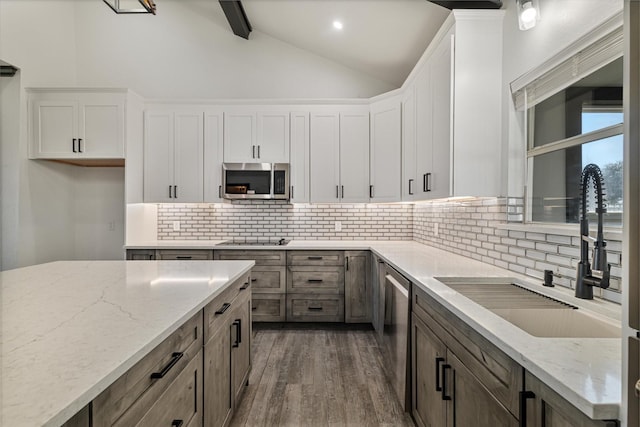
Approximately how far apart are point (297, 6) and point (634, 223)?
3383mm

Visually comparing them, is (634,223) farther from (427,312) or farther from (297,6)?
(297,6)

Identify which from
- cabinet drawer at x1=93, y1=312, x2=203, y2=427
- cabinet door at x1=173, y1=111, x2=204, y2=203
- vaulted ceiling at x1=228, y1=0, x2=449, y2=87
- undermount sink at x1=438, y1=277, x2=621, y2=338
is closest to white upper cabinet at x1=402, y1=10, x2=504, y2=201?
vaulted ceiling at x1=228, y1=0, x2=449, y2=87

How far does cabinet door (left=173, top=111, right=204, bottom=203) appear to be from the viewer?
371cm

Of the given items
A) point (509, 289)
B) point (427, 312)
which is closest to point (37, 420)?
point (427, 312)

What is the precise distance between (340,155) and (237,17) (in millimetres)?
1902

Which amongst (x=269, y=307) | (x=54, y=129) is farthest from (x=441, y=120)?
(x=54, y=129)

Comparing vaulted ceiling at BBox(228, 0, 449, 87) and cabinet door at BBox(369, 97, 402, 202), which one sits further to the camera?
cabinet door at BBox(369, 97, 402, 202)

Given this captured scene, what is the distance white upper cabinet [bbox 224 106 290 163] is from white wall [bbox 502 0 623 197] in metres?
2.32

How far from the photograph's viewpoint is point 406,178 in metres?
3.20

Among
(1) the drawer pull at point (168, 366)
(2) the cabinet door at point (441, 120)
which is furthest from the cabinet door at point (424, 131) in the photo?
(1) the drawer pull at point (168, 366)

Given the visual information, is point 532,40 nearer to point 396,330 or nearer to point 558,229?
point 558,229

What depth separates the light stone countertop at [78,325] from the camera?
61 cm

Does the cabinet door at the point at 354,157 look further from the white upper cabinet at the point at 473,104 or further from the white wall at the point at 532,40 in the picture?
the white wall at the point at 532,40

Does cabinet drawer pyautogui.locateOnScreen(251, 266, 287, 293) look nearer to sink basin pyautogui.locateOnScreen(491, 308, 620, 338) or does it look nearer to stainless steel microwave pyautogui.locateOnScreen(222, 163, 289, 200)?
stainless steel microwave pyautogui.locateOnScreen(222, 163, 289, 200)
